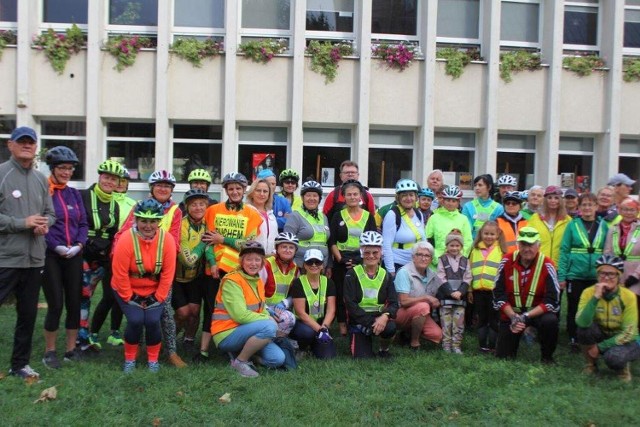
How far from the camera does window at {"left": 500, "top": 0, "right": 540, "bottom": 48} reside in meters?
15.1

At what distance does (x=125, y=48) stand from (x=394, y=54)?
6016 mm

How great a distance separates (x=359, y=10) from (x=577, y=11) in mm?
5602

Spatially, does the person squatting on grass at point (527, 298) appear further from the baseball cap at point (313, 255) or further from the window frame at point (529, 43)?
the window frame at point (529, 43)

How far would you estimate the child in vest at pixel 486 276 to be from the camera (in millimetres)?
7398

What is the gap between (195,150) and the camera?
14.6 m

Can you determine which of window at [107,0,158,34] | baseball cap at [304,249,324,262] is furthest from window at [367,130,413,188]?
baseball cap at [304,249,324,262]

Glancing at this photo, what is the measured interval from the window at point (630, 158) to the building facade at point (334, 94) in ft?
1.19

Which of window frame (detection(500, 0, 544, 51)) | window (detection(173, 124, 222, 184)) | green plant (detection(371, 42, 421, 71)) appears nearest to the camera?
green plant (detection(371, 42, 421, 71))

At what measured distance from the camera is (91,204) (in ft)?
22.2

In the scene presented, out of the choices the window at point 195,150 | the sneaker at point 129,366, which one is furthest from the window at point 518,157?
the sneaker at point 129,366

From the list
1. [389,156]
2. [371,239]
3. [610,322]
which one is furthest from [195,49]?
[610,322]

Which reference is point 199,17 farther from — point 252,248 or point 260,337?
point 260,337

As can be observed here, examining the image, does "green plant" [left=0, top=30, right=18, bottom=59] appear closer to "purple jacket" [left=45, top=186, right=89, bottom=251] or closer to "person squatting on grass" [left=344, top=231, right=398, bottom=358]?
"purple jacket" [left=45, top=186, right=89, bottom=251]

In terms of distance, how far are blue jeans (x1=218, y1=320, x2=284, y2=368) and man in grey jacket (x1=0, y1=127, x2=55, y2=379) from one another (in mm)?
1845
